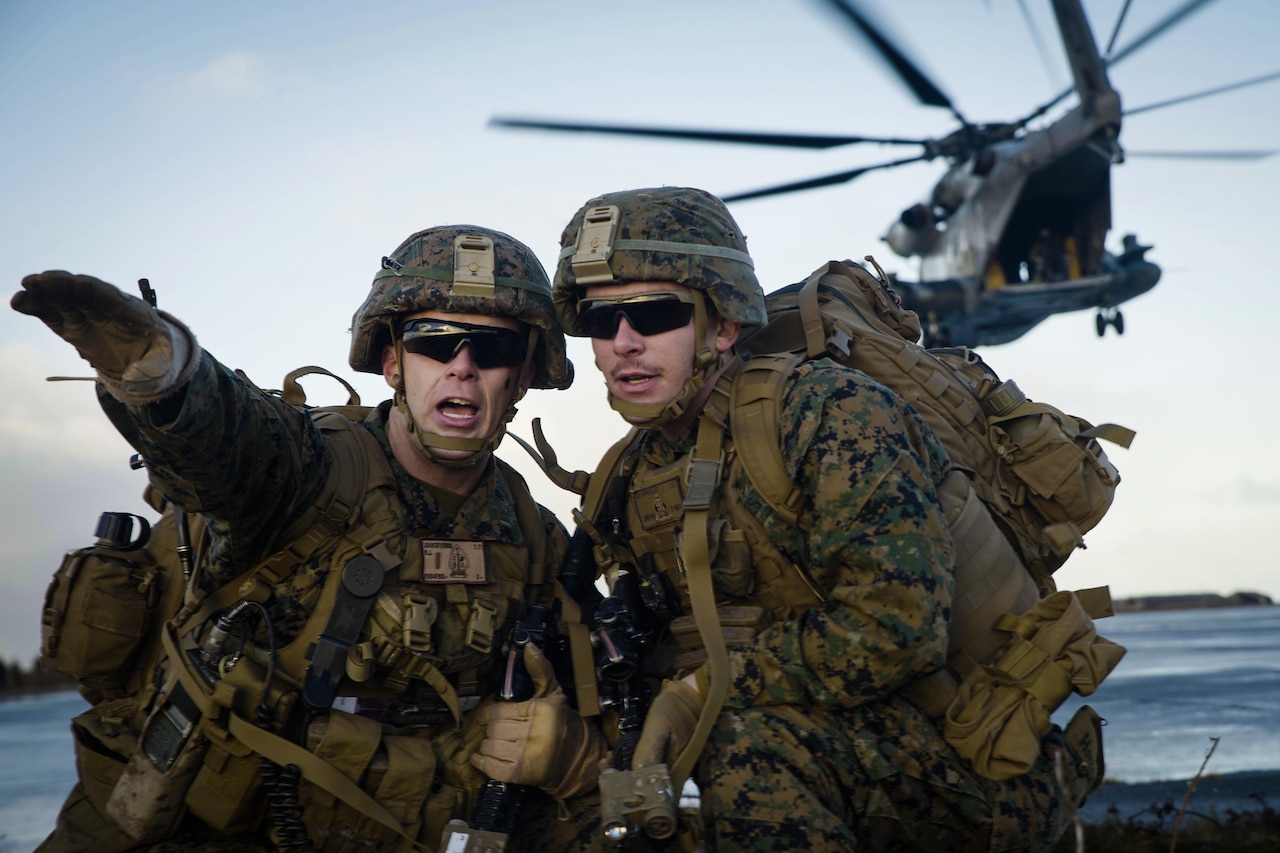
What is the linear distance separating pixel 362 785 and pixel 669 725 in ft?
4.56

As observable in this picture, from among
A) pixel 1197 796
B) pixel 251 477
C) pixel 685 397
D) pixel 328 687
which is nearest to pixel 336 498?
pixel 251 477

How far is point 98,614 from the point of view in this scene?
443 centimetres

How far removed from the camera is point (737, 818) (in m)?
3.56

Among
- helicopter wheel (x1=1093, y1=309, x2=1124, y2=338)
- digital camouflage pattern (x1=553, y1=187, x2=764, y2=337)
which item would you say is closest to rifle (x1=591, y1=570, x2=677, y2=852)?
digital camouflage pattern (x1=553, y1=187, x2=764, y2=337)

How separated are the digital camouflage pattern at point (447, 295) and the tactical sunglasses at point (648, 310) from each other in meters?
0.49

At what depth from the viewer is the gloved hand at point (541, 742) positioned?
4203 mm

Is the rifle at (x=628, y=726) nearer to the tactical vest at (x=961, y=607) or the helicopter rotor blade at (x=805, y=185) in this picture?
the tactical vest at (x=961, y=607)

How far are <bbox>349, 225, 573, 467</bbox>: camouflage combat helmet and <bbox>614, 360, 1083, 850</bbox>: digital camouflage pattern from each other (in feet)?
4.57

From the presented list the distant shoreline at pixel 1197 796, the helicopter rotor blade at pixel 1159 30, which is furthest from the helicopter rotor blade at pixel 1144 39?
the distant shoreline at pixel 1197 796

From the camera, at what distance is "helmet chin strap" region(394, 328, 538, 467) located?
4551mm

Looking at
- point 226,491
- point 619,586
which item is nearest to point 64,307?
point 226,491

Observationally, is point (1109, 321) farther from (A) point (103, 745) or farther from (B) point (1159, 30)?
(A) point (103, 745)

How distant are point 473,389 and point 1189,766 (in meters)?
7.14

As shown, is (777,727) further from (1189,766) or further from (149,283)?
(1189,766)
